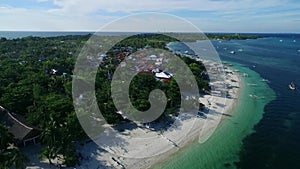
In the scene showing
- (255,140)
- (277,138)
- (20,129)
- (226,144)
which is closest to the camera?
(20,129)

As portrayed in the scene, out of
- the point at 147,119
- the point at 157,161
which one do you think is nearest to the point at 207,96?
the point at 147,119

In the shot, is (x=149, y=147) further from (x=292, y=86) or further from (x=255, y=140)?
(x=292, y=86)

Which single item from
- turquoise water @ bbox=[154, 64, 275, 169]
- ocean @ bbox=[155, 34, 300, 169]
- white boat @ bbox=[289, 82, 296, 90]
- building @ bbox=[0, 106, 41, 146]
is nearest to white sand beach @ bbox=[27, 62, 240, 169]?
turquoise water @ bbox=[154, 64, 275, 169]

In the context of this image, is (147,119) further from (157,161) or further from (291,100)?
(291,100)

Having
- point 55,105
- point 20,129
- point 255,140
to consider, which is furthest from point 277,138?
point 20,129

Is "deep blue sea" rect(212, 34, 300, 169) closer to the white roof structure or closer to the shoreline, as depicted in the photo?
the shoreline

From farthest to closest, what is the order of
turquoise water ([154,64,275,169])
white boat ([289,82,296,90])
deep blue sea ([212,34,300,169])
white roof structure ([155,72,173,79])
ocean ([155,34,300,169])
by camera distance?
white boat ([289,82,296,90])
white roof structure ([155,72,173,79])
deep blue sea ([212,34,300,169])
ocean ([155,34,300,169])
turquoise water ([154,64,275,169])
